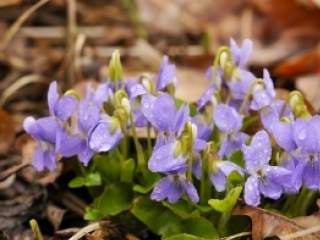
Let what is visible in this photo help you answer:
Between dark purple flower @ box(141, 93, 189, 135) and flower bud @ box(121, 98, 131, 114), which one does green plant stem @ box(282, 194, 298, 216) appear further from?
flower bud @ box(121, 98, 131, 114)

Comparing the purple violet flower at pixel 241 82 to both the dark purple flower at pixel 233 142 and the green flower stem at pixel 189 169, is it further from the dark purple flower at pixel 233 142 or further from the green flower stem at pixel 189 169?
the green flower stem at pixel 189 169

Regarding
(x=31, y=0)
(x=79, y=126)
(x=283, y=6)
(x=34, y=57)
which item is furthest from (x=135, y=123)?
(x=283, y=6)

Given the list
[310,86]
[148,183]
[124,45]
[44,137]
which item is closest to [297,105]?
[148,183]

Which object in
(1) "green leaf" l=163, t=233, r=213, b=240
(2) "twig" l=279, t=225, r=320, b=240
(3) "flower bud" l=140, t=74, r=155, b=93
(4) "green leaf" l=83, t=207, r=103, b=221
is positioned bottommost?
(2) "twig" l=279, t=225, r=320, b=240

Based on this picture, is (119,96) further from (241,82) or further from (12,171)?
(12,171)

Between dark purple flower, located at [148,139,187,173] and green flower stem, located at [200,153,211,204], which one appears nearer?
dark purple flower, located at [148,139,187,173]

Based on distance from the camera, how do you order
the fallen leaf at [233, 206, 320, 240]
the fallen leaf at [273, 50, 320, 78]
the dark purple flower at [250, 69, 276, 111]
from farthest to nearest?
the fallen leaf at [273, 50, 320, 78] → the dark purple flower at [250, 69, 276, 111] → the fallen leaf at [233, 206, 320, 240]

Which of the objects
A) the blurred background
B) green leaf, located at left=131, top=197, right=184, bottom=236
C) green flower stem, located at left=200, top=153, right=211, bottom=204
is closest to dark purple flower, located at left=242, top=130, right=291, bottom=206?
green flower stem, located at left=200, top=153, right=211, bottom=204
